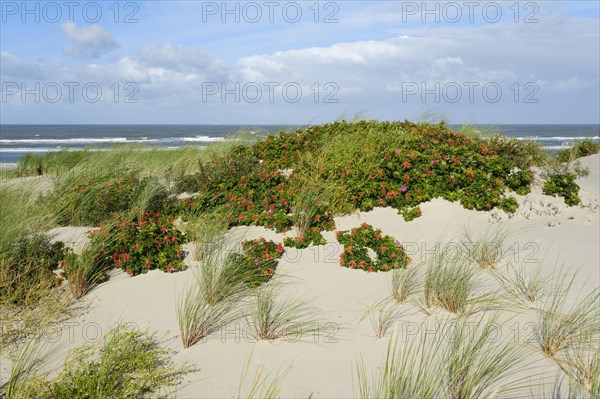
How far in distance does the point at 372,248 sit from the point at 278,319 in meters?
2.09

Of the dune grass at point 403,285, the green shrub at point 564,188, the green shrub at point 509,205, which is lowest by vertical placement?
the dune grass at point 403,285

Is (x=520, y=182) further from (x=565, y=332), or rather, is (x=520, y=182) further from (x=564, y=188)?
(x=565, y=332)

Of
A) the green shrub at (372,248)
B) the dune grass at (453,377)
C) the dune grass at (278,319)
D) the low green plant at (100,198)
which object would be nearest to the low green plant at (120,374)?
the dune grass at (278,319)

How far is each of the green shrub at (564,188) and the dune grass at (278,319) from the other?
5576mm

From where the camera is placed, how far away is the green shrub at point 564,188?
27.6 feet

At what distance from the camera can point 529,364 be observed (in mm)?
3984

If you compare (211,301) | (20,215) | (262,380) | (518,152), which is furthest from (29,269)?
(518,152)

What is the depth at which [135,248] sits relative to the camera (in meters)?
6.05

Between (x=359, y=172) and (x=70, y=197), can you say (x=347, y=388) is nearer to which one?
(x=359, y=172)

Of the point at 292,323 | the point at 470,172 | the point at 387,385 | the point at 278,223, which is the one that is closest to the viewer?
the point at 387,385

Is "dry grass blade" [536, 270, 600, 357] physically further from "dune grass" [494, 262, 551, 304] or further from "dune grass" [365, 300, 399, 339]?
"dune grass" [365, 300, 399, 339]

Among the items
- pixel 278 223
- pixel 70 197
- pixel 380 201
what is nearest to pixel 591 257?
pixel 380 201

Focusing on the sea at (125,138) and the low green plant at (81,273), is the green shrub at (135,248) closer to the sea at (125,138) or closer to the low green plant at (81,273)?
the low green plant at (81,273)

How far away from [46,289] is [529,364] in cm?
471
